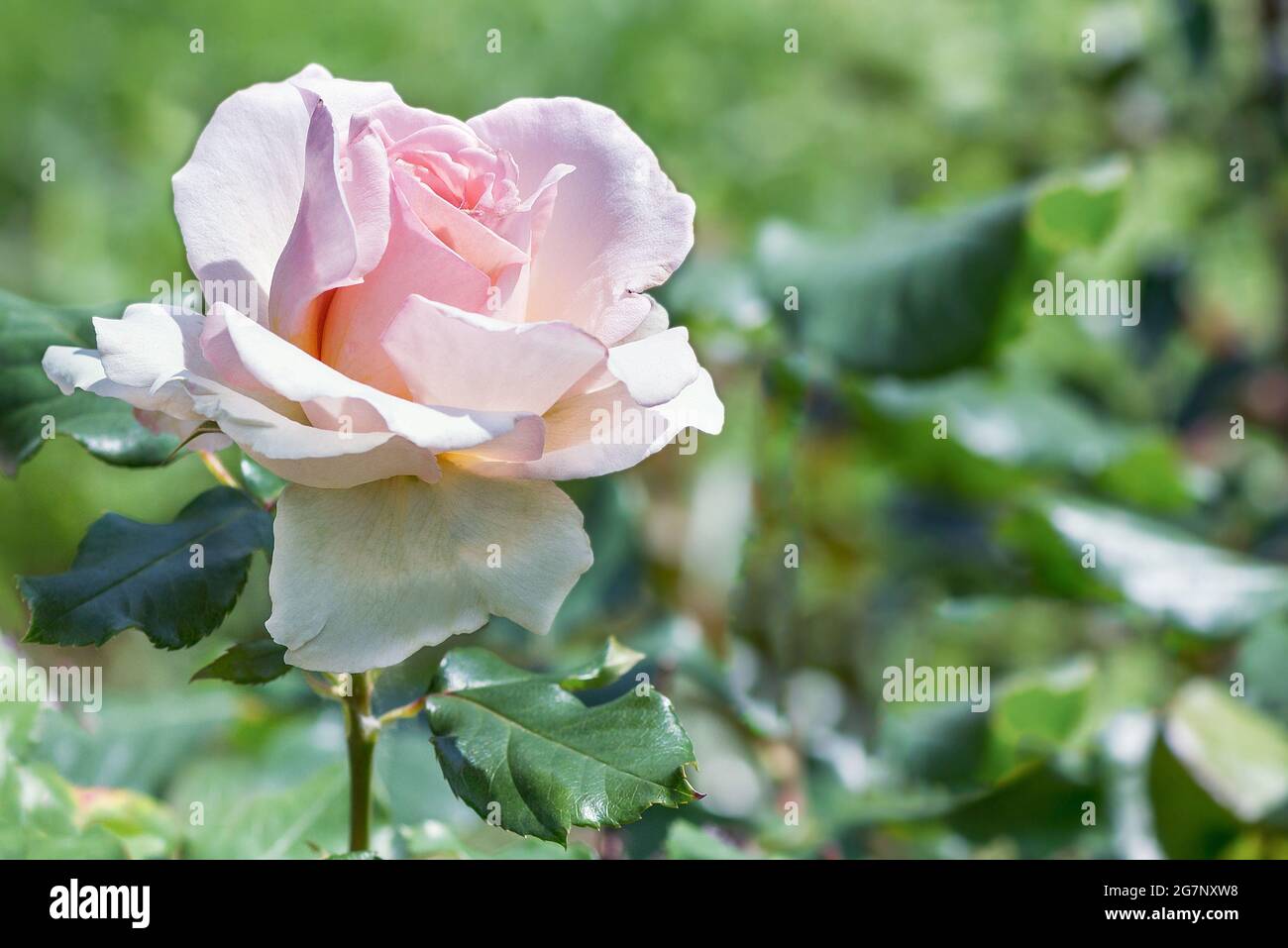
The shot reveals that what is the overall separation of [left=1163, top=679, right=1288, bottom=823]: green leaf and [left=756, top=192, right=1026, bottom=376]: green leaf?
0.57 ft

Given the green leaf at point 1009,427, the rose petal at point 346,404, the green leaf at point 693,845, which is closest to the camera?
the rose petal at point 346,404

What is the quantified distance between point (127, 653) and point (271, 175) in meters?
1.05

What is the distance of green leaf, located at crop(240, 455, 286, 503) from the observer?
27 centimetres

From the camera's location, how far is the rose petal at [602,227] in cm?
24

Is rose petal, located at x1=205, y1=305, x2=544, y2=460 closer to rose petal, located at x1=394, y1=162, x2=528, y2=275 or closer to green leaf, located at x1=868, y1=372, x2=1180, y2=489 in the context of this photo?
rose petal, located at x1=394, y1=162, x2=528, y2=275

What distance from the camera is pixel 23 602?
9.0 inches

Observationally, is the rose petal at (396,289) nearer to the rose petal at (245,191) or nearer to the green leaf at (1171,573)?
the rose petal at (245,191)

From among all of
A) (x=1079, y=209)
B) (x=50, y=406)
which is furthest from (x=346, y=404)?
(x=1079, y=209)

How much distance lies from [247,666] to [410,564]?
0.05m

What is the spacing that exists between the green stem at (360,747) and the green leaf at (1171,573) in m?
0.37

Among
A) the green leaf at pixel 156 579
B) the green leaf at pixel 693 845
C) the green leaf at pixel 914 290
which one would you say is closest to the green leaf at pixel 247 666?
the green leaf at pixel 156 579

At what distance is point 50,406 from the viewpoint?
286 millimetres

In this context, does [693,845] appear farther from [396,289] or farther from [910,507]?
[910,507]

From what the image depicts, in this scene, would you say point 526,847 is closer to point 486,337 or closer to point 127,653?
point 486,337
